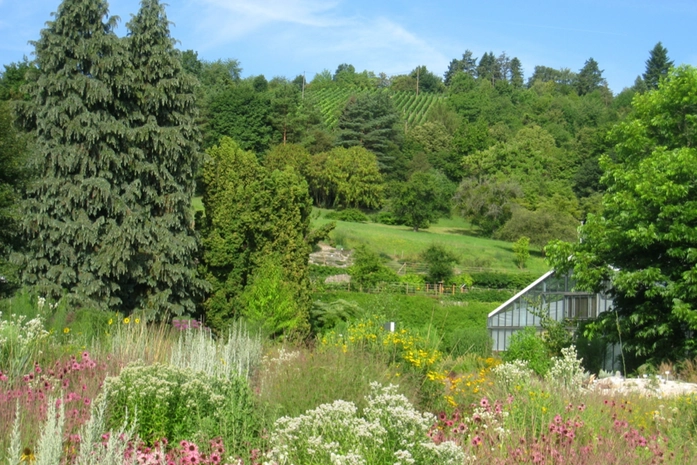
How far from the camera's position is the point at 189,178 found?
72.9ft

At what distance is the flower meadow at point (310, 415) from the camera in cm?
429

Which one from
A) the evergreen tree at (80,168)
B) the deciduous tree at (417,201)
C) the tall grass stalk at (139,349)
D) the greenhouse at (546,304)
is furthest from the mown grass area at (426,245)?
the tall grass stalk at (139,349)

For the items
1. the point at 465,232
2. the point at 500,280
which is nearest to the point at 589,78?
the point at 465,232

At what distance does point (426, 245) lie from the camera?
52.8m

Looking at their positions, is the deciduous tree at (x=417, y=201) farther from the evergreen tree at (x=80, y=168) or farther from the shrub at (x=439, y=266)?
the evergreen tree at (x=80, y=168)

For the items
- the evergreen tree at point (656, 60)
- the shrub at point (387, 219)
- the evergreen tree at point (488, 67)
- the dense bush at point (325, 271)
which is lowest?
the dense bush at point (325, 271)

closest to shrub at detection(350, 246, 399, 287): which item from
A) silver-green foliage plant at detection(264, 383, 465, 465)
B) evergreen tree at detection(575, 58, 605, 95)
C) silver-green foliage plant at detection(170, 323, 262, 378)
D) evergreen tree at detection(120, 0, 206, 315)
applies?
evergreen tree at detection(120, 0, 206, 315)

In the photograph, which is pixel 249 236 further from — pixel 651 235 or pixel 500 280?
pixel 500 280

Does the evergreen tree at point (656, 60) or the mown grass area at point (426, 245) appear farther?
the evergreen tree at point (656, 60)

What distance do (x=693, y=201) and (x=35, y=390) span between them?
14.2 m

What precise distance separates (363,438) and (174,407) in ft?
5.34

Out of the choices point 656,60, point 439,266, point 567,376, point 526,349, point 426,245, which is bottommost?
point 526,349

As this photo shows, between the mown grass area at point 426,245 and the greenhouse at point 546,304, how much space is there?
2065 cm

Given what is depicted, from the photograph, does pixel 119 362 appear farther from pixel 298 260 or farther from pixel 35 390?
pixel 298 260
